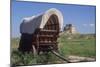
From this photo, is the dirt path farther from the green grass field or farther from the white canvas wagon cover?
the white canvas wagon cover

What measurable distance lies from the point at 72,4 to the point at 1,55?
3.82 ft

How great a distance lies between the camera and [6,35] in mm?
2650

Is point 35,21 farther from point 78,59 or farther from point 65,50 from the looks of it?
point 78,59

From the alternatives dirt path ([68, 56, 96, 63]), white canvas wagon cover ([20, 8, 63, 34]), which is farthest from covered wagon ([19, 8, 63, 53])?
dirt path ([68, 56, 96, 63])

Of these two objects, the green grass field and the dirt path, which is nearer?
the green grass field

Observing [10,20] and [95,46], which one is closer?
[10,20]

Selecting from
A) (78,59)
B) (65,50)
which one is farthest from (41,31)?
(78,59)

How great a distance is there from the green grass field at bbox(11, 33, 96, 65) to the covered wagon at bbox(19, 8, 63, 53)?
8 cm

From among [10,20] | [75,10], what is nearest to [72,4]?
[75,10]

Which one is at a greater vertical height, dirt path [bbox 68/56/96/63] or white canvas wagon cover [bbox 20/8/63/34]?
white canvas wagon cover [bbox 20/8/63/34]

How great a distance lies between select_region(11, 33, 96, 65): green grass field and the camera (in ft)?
8.83

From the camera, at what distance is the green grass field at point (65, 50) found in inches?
106

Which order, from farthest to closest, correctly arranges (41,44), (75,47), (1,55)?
(75,47), (41,44), (1,55)
